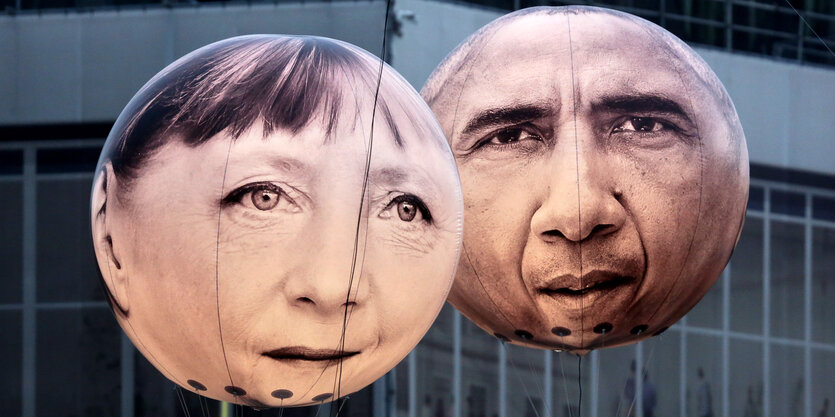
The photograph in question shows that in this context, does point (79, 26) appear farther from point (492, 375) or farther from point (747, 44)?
point (747, 44)

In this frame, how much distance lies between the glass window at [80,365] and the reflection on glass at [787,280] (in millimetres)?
11369

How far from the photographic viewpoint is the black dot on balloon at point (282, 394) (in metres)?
7.96

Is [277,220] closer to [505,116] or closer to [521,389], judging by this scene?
[505,116]

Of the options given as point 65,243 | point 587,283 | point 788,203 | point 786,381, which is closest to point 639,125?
point 587,283

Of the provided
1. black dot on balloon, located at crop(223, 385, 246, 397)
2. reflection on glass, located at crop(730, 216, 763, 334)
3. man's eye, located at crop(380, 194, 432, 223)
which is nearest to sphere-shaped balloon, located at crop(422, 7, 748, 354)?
man's eye, located at crop(380, 194, 432, 223)

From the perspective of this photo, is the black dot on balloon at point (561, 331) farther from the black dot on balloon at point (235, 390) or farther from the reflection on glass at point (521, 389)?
the reflection on glass at point (521, 389)

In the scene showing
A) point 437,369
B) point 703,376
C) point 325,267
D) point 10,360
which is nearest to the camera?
point 325,267

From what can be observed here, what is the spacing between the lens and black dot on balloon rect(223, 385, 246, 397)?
26.1 ft

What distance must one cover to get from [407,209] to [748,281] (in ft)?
55.9

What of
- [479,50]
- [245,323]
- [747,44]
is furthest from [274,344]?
[747,44]

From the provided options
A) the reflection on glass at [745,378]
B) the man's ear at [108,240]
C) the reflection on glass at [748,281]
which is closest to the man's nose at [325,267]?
the man's ear at [108,240]

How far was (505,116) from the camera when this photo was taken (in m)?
9.01

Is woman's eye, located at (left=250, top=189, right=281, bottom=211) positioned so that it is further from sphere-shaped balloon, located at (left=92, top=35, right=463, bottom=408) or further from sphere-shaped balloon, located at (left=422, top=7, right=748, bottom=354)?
sphere-shaped balloon, located at (left=422, top=7, right=748, bottom=354)

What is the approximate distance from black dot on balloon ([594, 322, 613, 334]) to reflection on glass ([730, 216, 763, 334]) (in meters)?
14.4
